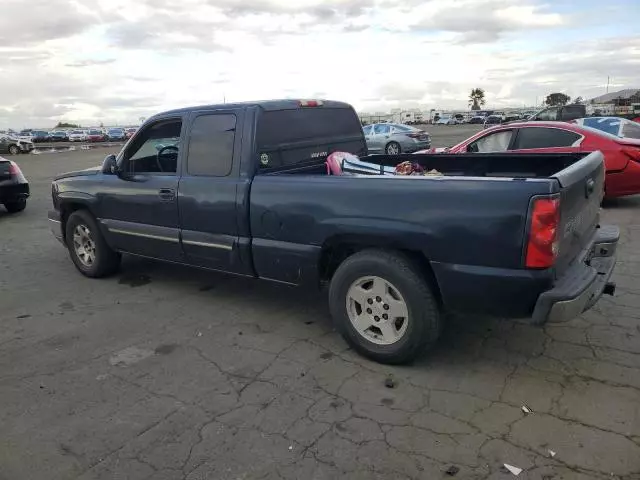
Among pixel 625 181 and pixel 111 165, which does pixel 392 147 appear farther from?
pixel 111 165

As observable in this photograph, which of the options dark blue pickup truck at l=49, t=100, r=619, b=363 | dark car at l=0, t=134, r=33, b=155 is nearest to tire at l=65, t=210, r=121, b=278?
dark blue pickup truck at l=49, t=100, r=619, b=363

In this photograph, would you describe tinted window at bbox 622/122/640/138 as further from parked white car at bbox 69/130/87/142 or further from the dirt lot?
parked white car at bbox 69/130/87/142

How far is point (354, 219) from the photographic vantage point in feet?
12.1

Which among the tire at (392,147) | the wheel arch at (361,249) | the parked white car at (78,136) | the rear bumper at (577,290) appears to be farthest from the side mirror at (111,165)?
the parked white car at (78,136)

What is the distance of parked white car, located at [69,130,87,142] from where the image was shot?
61312mm

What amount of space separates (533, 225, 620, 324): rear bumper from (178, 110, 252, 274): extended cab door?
231cm

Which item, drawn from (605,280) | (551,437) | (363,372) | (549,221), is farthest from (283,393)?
(605,280)

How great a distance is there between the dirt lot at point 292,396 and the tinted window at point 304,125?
153cm

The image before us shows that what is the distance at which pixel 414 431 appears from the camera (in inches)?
118

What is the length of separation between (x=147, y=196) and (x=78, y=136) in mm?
64194

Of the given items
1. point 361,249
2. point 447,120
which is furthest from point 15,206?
point 447,120

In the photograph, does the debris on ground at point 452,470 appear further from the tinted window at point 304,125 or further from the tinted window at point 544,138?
the tinted window at point 544,138

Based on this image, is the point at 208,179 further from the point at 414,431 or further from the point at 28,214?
the point at 28,214

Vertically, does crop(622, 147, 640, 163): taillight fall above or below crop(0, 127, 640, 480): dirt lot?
above
